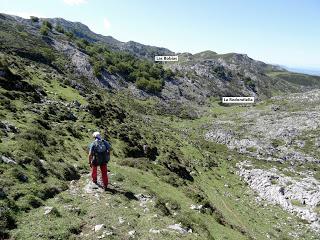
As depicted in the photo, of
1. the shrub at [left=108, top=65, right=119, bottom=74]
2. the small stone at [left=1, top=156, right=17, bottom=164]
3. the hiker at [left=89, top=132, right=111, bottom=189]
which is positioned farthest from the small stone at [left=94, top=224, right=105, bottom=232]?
the shrub at [left=108, top=65, right=119, bottom=74]

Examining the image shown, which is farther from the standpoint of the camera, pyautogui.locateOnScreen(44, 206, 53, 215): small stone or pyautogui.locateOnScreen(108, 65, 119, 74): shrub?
pyautogui.locateOnScreen(108, 65, 119, 74): shrub

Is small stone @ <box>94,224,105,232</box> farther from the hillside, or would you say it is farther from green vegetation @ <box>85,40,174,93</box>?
green vegetation @ <box>85,40,174,93</box>

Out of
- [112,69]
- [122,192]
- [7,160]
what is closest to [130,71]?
[112,69]

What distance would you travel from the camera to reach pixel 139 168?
31.4 metres

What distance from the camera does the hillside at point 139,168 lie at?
54.9 feet

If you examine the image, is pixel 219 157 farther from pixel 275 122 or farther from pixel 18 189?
pixel 18 189

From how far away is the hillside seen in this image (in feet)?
54.9

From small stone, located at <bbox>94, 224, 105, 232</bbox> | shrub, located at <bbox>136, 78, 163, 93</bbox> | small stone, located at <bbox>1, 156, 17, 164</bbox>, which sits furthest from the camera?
shrub, located at <bbox>136, 78, 163, 93</bbox>

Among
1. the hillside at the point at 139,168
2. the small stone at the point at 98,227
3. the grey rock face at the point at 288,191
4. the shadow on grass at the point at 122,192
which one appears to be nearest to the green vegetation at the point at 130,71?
the hillside at the point at 139,168

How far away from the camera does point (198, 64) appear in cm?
19688

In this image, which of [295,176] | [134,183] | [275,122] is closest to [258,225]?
[134,183]

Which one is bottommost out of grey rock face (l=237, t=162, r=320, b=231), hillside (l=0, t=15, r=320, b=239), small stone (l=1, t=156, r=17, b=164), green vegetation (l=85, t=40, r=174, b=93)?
grey rock face (l=237, t=162, r=320, b=231)

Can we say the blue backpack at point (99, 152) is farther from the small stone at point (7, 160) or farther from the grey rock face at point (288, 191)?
the grey rock face at point (288, 191)

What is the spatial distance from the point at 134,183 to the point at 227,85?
527 ft
